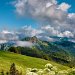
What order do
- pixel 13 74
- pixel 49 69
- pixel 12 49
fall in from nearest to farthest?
pixel 49 69, pixel 13 74, pixel 12 49

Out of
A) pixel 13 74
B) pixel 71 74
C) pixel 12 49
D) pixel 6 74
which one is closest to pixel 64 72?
pixel 71 74

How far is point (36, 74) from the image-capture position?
11805mm

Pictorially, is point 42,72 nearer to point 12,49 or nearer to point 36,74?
point 36,74

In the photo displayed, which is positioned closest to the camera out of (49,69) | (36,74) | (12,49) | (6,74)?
(36,74)

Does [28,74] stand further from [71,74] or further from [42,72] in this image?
[71,74]

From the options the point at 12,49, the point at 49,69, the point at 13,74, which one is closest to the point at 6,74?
the point at 13,74

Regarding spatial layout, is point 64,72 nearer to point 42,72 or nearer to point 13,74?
point 42,72

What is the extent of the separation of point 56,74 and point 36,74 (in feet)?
3.29

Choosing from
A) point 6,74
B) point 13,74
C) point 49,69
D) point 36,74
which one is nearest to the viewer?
point 36,74

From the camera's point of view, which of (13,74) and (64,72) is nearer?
(64,72)

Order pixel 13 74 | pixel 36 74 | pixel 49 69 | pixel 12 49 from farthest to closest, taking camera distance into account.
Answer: pixel 12 49 < pixel 13 74 < pixel 49 69 < pixel 36 74

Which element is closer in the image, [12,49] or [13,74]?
[13,74]

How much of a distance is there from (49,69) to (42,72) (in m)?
0.42

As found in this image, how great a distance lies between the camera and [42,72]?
41.0ft
